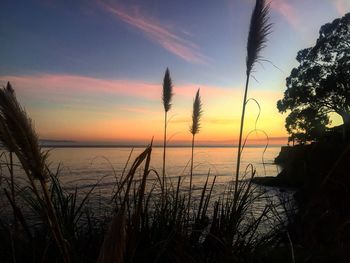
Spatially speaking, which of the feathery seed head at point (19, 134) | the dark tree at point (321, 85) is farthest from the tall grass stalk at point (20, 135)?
the dark tree at point (321, 85)

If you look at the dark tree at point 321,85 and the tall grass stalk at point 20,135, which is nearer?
the tall grass stalk at point 20,135

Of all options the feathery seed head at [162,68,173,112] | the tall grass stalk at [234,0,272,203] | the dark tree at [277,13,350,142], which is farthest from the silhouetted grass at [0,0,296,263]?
the dark tree at [277,13,350,142]

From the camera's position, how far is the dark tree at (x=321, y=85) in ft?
103

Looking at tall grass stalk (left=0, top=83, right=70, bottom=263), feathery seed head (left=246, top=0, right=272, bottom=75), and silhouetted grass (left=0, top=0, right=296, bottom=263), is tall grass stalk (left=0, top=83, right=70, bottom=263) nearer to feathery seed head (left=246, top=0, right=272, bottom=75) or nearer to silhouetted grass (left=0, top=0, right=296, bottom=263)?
silhouetted grass (left=0, top=0, right=296, bottom=263)

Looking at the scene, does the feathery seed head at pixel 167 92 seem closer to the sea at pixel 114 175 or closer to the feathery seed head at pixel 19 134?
the sea at pixel 114 175

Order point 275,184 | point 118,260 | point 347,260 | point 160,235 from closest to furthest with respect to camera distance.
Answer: point 118,260
point 347,260
point 160,235
point 275,184

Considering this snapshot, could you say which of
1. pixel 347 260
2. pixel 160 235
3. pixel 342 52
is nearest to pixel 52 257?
pixel 160 235

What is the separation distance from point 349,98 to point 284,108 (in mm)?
5854

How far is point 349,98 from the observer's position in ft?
101

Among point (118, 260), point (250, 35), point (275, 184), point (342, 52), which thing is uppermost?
point (342, 52)

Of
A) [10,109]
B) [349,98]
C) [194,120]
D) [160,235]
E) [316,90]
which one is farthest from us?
[316,90]

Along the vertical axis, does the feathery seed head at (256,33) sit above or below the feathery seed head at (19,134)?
above

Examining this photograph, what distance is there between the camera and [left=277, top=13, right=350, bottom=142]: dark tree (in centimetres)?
3152

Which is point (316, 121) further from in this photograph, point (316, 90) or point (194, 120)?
point (194, 120)
